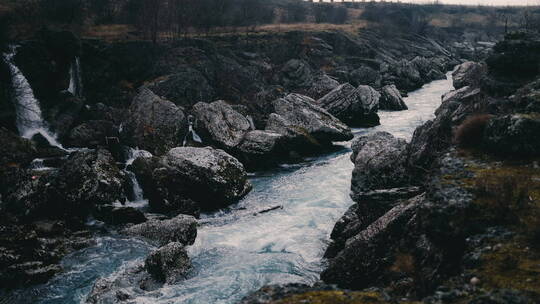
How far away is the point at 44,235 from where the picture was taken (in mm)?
22031

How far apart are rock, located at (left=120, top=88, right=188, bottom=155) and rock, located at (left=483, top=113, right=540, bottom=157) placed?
26.8 metres

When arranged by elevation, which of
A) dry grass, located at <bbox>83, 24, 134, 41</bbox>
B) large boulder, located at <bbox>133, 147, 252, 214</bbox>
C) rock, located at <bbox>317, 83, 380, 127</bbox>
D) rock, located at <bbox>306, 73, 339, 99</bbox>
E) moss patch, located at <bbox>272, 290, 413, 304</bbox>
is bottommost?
large boulder, located at <bbox>133, 147, 252, 214</bbox>

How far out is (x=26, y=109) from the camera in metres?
39.9

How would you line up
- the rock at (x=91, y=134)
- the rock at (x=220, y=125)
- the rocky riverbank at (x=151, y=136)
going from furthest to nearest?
1. the rock at (x=91, y=134)
2. the rock at (x=220, y=125)
3. the rocky riverbank at (x=151, y=136)

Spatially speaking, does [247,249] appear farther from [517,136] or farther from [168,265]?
[517,136]

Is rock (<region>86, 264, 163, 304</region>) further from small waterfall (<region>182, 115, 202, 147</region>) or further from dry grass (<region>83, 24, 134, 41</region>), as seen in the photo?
dry grass (<region>83, 24, 134, 41</region>)

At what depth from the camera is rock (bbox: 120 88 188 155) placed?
35188 mm

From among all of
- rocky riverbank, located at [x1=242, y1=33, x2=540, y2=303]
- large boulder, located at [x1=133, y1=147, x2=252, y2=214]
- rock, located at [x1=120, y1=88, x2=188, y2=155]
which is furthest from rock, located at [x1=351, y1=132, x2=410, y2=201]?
rock, located at [x1=120, y1=88, x2=188, y2=155]

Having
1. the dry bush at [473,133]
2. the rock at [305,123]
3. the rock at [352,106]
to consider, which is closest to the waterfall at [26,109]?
the rock at [305,123]

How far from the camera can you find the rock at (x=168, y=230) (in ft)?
71.1

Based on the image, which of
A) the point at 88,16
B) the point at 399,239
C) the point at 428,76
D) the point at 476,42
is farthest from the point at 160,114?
the point at 476,42

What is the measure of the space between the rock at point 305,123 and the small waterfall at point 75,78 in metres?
25.2

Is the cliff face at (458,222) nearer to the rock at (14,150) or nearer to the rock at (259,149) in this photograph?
the rock at (259,149)

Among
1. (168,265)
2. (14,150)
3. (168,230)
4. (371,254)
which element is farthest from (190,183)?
(14,150)
